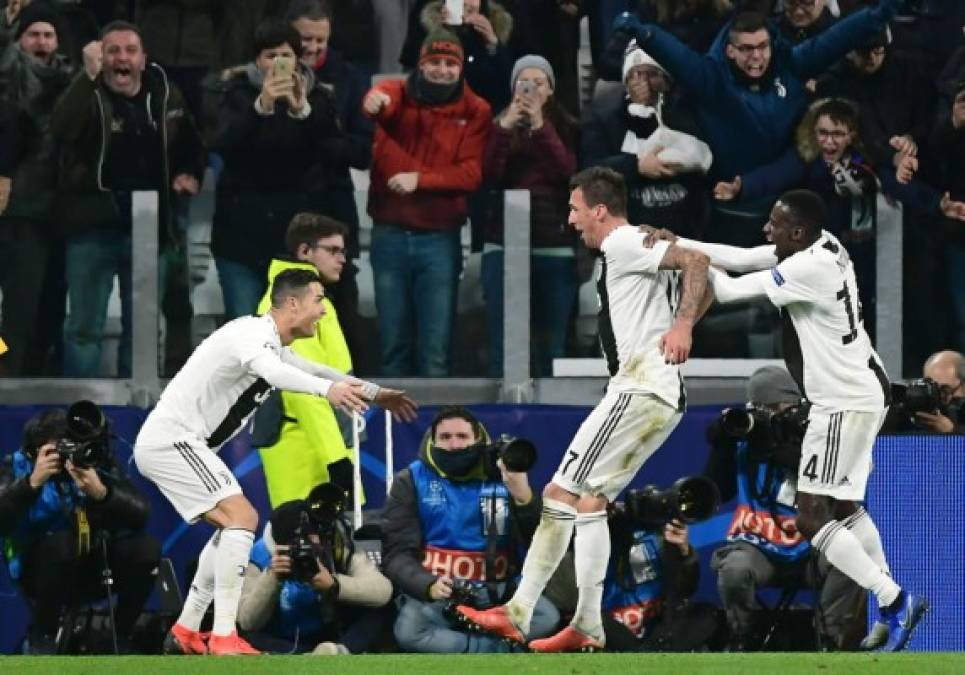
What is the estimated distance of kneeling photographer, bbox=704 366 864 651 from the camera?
1076 centimetres

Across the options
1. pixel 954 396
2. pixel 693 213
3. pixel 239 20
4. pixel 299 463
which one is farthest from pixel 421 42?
pixel 954 396

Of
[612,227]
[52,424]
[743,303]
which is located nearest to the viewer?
[612,227]

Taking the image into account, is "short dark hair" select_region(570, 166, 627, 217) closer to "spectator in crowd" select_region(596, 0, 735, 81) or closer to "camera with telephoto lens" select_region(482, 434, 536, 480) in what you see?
"camera with telephoto lens" select_region(482, 434, 536, 480)

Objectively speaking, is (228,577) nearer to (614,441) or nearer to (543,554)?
(543,554)

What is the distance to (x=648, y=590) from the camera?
11.0 meters

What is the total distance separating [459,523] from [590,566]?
1.20 m

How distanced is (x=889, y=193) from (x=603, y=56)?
5.74 ft

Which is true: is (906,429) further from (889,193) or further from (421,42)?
(421,42)

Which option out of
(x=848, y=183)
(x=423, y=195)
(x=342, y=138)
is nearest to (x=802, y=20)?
(x=848, y=183)

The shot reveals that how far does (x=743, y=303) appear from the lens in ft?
38.4

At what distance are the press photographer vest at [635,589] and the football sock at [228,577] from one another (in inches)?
68.3

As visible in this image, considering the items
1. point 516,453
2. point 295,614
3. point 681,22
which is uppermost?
point 681,22

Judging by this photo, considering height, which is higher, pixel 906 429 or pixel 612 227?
pixel 612 227

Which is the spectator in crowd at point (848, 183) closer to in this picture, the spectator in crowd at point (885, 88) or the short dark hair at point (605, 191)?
the spectator in crowd at point (885, 88)
